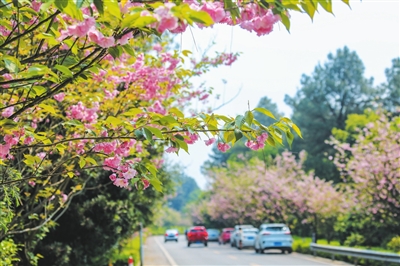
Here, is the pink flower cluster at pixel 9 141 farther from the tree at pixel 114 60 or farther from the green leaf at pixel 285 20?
the green leaf at pixel 285 20

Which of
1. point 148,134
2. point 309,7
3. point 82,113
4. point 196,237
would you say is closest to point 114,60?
point 148,134

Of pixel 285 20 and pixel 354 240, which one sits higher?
pixel 285 20

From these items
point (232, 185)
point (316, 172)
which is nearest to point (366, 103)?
point (316, 172)

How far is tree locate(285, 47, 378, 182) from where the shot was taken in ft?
188

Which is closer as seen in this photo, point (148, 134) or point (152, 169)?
point (148, 134)

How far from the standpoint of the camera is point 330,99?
5956cm

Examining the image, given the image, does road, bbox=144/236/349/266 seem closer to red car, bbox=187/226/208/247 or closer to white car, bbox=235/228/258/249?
→ white car, bbox=235/228/258/249

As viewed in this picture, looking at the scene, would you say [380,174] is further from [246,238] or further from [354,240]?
[246,238]

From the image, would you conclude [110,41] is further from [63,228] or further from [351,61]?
[351,61]

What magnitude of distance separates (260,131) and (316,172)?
170 ft

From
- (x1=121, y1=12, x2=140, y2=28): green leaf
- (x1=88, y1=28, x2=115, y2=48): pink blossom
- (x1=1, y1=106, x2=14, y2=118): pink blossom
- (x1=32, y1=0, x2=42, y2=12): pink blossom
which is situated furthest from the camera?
(x1=1, y1=106, x2=14, y2=118): pink blossom

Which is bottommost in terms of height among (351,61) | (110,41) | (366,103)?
(110,41)

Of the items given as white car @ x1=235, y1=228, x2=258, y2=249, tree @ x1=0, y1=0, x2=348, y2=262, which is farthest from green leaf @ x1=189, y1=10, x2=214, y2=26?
white car @ x1=235, y1=228, x2=258, y2=249

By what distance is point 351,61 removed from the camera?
6012 centimetres
